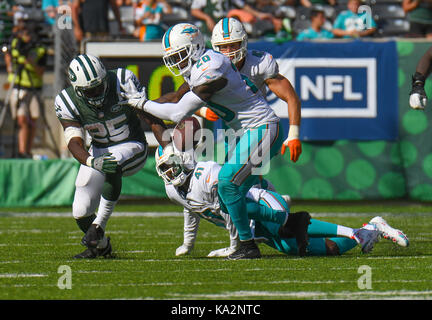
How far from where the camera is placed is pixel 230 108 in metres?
5.69

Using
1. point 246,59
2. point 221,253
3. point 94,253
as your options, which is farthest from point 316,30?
point 94,253

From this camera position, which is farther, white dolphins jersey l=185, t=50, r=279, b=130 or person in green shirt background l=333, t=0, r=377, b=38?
person in green shirt background l=333, t=0, r=377, b=38

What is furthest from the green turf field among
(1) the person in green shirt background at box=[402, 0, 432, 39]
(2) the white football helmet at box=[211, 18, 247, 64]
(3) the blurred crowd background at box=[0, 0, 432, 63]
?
(1) the person in green shirt background at box=[402, 0, 432, 39]

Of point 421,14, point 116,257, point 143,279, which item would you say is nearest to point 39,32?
point 421,14

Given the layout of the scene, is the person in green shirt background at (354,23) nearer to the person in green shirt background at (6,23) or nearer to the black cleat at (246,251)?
the person in green shirt background at (6,23)

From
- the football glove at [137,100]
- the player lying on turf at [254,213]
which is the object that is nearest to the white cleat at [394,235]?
the player lying on turf at [254,213]

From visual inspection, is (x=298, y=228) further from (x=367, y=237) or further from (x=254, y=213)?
(x=367, y=237)

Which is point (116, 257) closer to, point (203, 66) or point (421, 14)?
point (203, 66)

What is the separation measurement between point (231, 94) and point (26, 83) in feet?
20.5

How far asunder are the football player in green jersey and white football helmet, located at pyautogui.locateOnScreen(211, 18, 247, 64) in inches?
25.8

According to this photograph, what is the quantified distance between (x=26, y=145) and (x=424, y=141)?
492 centimetres

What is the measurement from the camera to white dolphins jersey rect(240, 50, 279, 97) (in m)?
6.13

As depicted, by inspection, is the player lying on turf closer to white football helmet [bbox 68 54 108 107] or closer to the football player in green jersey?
the football player in green jersey
